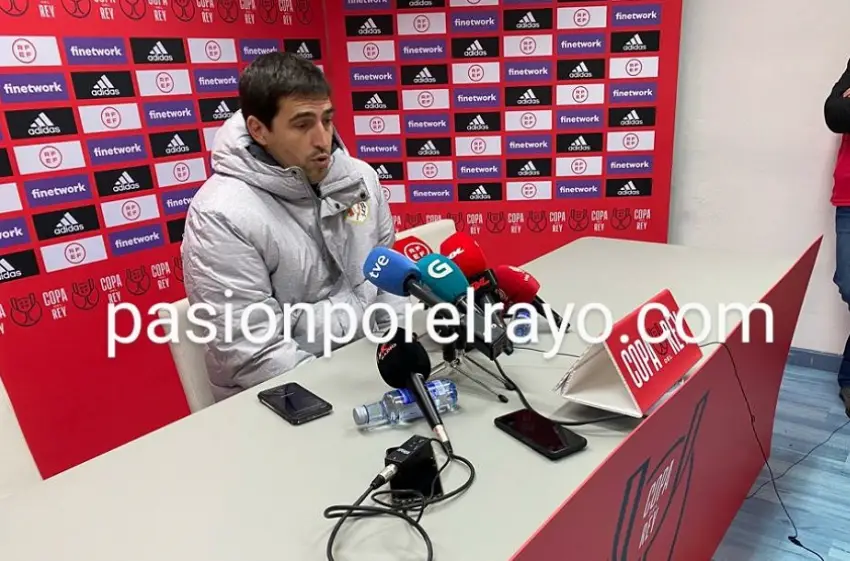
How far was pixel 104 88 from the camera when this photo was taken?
6.74ft

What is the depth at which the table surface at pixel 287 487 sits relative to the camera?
2.52 ft

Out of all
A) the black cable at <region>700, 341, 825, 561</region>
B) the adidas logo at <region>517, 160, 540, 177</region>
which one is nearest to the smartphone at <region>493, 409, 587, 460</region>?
the black cable at <region>700, 341, 825, 561</region>

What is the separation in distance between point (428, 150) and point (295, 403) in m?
1.99

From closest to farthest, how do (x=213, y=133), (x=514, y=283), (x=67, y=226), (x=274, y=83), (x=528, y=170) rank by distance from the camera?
(x=514, y=283), (x=274, y=83), (x=67, y=226), (x=213, y=133), (x=528, y=170)

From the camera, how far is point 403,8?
2.71m

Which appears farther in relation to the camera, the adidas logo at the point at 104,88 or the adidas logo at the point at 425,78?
the adidas logo at the point at 425,78

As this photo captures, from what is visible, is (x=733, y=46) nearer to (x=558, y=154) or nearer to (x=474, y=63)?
(x=558, y=154)

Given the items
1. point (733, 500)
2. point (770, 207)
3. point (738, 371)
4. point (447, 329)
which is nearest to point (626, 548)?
point (447, 329)

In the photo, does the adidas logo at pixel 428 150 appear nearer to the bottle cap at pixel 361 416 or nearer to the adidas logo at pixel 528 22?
the adidas logo at pixel 528 22

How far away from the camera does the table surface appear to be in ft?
2.52

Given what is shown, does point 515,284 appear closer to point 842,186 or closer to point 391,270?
point 391,270

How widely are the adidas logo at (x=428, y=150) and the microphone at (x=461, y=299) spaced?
6.12 ft

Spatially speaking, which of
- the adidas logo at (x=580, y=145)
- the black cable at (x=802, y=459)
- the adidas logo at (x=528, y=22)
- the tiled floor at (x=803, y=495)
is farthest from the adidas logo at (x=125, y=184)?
the black cable at (x=802, y=459)

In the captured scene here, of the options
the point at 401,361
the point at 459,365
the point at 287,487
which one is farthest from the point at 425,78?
the point at 287,487
